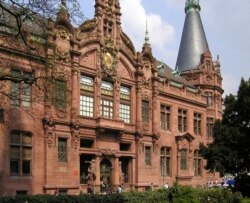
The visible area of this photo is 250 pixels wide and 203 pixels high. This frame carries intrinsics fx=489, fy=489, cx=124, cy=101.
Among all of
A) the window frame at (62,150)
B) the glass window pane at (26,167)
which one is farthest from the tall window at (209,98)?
the glass window pane at (26,167)

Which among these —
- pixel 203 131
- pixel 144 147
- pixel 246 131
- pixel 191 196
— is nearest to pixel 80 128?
pixel 144 147

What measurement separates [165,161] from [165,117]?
5284 mm

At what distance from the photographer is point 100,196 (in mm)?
30641

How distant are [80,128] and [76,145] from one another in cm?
172

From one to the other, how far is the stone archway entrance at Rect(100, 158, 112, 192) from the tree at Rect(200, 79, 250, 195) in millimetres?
9755

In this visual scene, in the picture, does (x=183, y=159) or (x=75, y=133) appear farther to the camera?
(x=183, y=159)

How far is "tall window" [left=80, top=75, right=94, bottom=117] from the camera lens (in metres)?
46.6

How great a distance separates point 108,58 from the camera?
49844 millimetres

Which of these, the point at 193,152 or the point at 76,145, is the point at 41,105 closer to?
the point at 76,145

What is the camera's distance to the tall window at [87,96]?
46.6m

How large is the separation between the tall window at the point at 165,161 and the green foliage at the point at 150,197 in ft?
78.3

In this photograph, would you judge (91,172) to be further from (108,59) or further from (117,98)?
(108,59)

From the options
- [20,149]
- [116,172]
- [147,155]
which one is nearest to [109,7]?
[147,155]

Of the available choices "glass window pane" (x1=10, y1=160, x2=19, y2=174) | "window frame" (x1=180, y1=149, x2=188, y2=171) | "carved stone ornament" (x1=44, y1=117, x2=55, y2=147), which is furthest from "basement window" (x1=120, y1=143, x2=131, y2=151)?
"glass window pane" (x1=10, y1=160, x2=19, y2=174)
